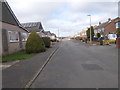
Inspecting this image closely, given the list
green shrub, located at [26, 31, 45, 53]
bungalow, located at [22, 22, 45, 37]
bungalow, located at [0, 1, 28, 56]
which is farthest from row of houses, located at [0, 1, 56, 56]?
bungalow, located at [22, 22, 45, 37]

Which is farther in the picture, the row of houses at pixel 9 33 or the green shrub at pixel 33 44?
the green shrub at pixel 33 44

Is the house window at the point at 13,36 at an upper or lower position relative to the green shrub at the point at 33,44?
upper

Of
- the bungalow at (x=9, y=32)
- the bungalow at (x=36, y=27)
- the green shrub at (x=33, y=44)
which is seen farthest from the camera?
the bungalow at (x=36, y=27)

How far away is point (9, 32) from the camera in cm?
1712

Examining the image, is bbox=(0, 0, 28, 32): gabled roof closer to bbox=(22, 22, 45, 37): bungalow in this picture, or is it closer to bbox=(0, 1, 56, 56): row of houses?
bbox=(0, 1, 56, 56): row of houses

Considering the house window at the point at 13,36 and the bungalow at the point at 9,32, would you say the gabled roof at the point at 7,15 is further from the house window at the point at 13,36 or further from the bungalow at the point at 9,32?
the house window at the point at 13,36

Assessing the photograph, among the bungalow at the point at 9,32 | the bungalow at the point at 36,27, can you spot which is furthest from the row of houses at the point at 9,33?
the bungalow at the point at 36,27

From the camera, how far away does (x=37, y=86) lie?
5629mm

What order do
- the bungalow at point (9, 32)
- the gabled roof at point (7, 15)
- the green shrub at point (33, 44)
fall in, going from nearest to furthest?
the bungalow at point (9, 32)
the gabled roof at point (7, 15)
the green shrub at point (33, 44)

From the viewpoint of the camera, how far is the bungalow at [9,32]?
50.4 ft

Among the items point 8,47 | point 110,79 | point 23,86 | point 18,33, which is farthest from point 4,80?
point 18,33

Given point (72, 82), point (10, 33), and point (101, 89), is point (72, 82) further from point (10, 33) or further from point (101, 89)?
point (10, 33)

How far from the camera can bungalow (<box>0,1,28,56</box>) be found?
50.4 feet

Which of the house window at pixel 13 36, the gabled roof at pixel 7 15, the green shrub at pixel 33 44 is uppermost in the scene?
the gabled roof at pixel 7 15
